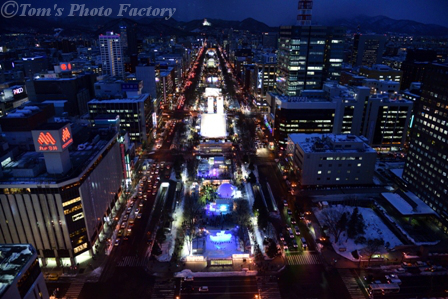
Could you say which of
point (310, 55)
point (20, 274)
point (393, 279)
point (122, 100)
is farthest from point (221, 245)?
point (310, 55)

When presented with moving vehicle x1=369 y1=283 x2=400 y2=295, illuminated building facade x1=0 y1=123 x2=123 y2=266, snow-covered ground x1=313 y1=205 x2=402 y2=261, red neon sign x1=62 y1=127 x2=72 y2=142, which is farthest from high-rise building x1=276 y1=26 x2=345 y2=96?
red neon sign x1=62 y1=127 x2=72 y2=142

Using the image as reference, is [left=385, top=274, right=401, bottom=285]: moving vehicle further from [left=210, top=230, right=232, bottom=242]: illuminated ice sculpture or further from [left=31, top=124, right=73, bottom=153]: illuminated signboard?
[left=31, top=124, right=73, bottom=153]: illuminated signboard

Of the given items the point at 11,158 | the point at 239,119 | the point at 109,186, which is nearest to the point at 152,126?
the point at 239,119

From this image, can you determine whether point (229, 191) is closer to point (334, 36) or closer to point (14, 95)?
point (334, 36)

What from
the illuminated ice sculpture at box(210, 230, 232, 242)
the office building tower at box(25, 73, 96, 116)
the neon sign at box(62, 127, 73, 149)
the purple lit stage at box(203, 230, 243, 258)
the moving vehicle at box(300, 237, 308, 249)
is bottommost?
the moving vehicle at box(300, 237, 308, 249)

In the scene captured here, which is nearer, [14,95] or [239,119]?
[14,95]

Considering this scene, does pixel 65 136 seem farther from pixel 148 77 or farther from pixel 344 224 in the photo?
pixel 148 77
